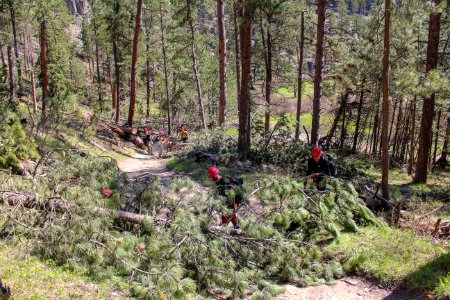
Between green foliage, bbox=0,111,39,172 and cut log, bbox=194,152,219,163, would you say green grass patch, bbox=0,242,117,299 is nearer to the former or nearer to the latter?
green foliage, bbox=0,111,39,172

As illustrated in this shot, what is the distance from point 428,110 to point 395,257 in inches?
342

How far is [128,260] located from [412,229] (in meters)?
5.61

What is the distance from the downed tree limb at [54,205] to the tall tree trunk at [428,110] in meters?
10.5

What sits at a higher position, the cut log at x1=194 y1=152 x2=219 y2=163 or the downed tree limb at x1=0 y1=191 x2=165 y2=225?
the downed tree limb at x1=0 y1=191 x2=165 y2=225

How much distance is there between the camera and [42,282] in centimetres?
482

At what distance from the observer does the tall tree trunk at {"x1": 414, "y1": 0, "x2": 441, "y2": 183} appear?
494 inches

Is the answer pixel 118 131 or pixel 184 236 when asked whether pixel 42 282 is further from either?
pixel 118 131

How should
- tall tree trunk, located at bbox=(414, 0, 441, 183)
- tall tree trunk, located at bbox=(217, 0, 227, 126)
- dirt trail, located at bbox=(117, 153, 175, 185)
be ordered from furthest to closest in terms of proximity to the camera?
tall tree trunk, located at bbox=(217, 0, 227, 126)
dirt trail, located at bbox=(117, 153, 175, 185)
tall tree trunk, located at bbox=(414, 0, 441, 183)

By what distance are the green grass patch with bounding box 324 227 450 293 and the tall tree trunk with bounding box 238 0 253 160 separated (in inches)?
256

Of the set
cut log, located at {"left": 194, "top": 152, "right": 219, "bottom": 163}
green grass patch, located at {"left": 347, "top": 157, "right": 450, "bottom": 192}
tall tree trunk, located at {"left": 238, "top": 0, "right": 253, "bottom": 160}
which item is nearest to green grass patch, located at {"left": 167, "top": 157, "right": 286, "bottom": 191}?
cut log, located at {"left": 194, "top": 152, "right": 219, "bottom": 163}

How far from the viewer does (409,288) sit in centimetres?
575

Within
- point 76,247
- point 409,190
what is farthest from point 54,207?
point 409,190

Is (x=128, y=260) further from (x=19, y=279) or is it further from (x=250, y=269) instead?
(x=250, y=269)

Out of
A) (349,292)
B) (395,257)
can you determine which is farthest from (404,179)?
(349,292)
